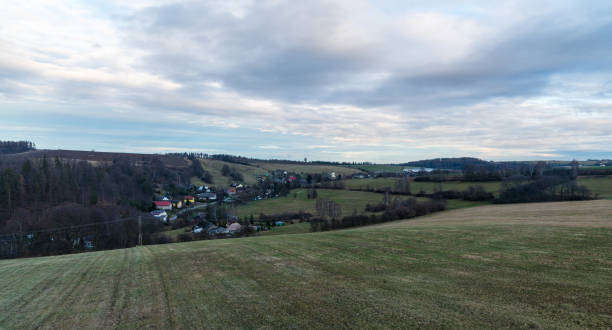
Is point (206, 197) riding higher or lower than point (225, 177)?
lower

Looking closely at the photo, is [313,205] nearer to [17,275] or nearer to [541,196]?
[541,196]

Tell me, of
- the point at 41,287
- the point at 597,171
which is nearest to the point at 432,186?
A: the point at 597,171

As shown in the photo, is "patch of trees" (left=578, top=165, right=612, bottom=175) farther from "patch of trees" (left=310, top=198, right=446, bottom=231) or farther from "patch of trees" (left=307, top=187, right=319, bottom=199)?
"patch of trees" (left=307, top=187, right=319, bottom=199)

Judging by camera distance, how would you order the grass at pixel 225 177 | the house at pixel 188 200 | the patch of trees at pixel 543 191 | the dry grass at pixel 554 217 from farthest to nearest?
the grass at pixel 225 177, the house at pixel 188 200, the patch of trees at pixel 543 191, the dry grass at pixel 554 217

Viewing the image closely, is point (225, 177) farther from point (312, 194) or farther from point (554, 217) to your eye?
point (554, 217)

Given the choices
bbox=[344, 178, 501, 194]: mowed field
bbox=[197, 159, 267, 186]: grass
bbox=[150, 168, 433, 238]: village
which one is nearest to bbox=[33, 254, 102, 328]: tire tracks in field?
bbox=[150, 168, 433, 238]: village

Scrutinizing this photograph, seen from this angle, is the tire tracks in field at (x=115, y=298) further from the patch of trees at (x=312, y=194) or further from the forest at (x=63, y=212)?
the patch of trees at (x=312, y=194)

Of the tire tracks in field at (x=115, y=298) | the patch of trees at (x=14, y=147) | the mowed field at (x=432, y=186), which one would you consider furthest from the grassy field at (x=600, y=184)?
the patch of trees at (x=14, y=147)
